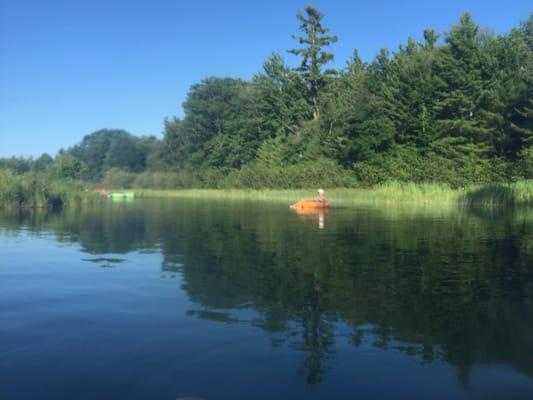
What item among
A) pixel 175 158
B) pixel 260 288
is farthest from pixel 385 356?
pixel 175 158

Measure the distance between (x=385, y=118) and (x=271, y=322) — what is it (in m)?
50.4

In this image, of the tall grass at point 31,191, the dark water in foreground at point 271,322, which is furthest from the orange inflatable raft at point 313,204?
the tall grass at point 31,191

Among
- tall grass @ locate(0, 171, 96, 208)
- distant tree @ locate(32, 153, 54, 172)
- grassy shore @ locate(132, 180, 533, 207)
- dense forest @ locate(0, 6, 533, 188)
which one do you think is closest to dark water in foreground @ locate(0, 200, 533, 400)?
grassy shore @ locate(132, 180, 533, 207)

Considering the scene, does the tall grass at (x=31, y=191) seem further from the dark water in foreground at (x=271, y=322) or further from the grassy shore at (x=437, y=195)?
the dark water in foreground at (x=271, y=322)

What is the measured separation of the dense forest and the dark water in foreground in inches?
1334

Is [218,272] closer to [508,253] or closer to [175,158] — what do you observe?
[508,253]

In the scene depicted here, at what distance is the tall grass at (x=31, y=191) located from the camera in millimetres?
39188

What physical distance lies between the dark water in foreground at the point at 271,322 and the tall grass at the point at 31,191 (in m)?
Result: 25.6

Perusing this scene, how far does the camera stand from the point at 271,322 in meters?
8.18

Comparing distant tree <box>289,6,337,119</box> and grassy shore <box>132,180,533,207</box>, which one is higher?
distant tree <box>289,6,337,119</box>

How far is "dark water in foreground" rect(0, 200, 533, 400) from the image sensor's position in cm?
594

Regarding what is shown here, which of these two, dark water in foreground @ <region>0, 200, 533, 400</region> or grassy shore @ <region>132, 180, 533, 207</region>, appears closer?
dark water in foreground @ <region>0, 200, 533, 400</region>

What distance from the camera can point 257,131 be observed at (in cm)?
8412

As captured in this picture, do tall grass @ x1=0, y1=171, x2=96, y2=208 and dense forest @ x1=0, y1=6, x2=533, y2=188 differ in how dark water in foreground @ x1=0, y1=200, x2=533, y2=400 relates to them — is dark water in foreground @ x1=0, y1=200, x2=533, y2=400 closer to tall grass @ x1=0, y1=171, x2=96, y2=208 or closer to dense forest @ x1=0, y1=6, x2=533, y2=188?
tall grass @ x1=0, y1=171, x2=96, y2=208
